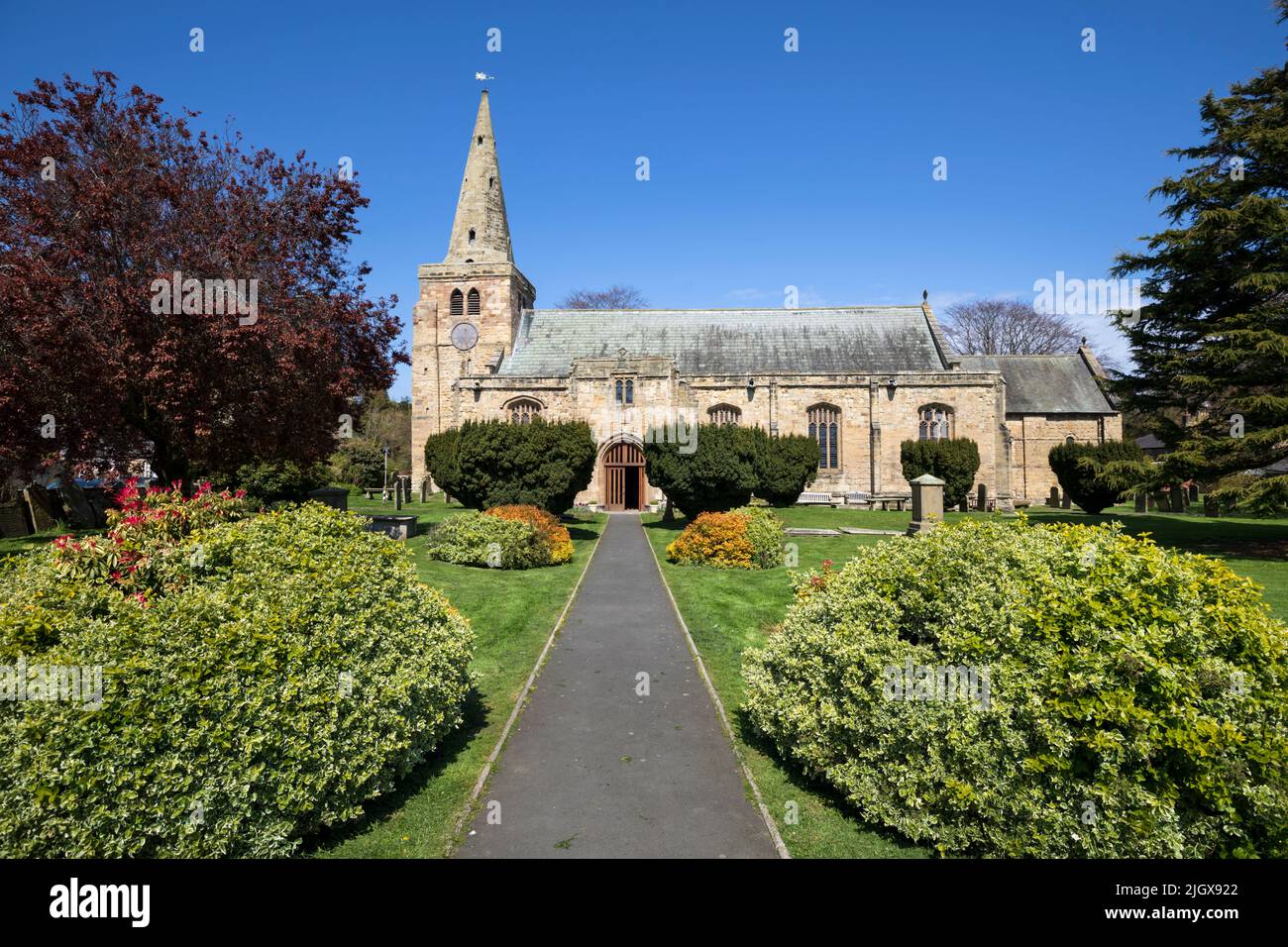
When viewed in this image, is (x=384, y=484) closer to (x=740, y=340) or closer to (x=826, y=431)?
(x=740, y=340)

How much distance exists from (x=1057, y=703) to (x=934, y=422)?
36.4 meters

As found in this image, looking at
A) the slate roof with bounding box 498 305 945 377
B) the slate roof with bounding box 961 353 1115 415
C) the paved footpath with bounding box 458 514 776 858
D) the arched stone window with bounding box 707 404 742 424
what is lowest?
the paved footpath with bounding box 458 514 776 858

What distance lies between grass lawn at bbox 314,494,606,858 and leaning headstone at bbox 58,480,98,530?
1318 centimetres

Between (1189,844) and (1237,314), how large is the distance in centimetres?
2268

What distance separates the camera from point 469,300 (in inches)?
1613

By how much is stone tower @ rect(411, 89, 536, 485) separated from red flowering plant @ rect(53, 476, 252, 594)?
3355cm

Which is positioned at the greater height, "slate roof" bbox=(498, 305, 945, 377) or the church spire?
the church spire

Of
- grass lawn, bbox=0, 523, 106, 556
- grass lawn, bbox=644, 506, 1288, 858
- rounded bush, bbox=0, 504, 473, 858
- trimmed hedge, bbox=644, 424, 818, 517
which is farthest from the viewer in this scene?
trimmed hedge, bbox=644, 424, 818, 517

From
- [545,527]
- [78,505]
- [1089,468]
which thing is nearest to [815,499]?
[1089,468]

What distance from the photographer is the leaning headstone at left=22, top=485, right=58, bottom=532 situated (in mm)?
21734

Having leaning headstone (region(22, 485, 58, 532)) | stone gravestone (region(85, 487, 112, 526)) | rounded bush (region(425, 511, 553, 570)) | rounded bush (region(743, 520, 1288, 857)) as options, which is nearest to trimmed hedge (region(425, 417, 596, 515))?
rounded bush (region(425, 511, 553, 570))

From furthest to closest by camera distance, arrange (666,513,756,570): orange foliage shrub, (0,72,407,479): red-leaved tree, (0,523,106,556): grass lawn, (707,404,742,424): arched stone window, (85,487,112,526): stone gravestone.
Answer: (707,404,742,424): arched stone window
(85,487,112,526): stone gravestone
(666,513,756,570): orange foliage shrub
(0,523,106,556): grass lawn
(0,72,407,479): red-leaved tree

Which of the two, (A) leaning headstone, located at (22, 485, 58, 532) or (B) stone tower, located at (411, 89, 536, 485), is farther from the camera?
(B) stone tower, located at (411, 89, 536, 485)

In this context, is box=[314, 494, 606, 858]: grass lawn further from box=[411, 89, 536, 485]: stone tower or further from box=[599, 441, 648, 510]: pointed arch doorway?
box=[411, 89, 536, 485]: stone tower
